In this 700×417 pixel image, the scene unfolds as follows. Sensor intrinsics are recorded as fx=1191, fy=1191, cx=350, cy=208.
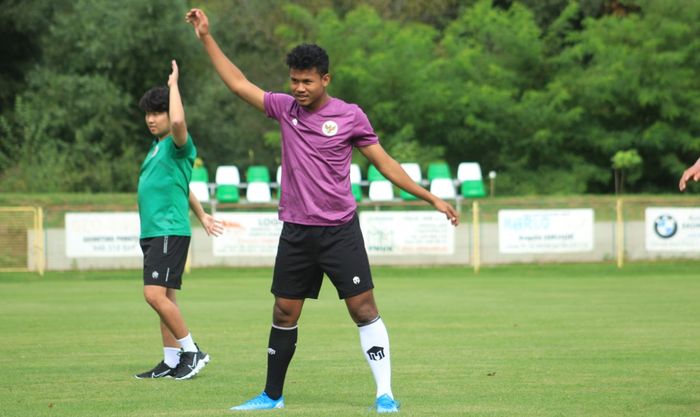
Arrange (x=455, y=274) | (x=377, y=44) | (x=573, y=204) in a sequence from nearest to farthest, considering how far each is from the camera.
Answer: (x=455, y=274) → (x=573, y=204) → (x=377, y=44)

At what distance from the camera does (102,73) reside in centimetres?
4609

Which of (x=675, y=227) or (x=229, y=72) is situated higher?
(x=229, y=72)

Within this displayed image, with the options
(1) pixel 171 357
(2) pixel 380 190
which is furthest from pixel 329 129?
(2) pixel 380 190

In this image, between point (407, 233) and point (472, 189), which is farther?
point (472, 189)

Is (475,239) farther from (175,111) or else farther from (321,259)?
(321,259)

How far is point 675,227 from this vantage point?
27.0 meters

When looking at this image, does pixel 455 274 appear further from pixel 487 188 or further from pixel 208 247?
pixel 487 188

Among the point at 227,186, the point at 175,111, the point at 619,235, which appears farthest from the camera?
the point at 227,186

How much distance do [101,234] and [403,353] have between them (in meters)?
15.7

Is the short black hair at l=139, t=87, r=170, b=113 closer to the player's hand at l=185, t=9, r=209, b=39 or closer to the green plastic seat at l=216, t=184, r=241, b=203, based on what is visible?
the player's hand at l=185, t=9, r=209, b=39

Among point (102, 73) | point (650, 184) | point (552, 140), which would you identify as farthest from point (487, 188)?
point (102, 73)

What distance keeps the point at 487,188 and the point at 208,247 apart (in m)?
21.0

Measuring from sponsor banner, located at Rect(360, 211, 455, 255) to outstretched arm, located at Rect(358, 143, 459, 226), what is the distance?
735 inches

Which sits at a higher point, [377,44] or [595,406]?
[377,44]
